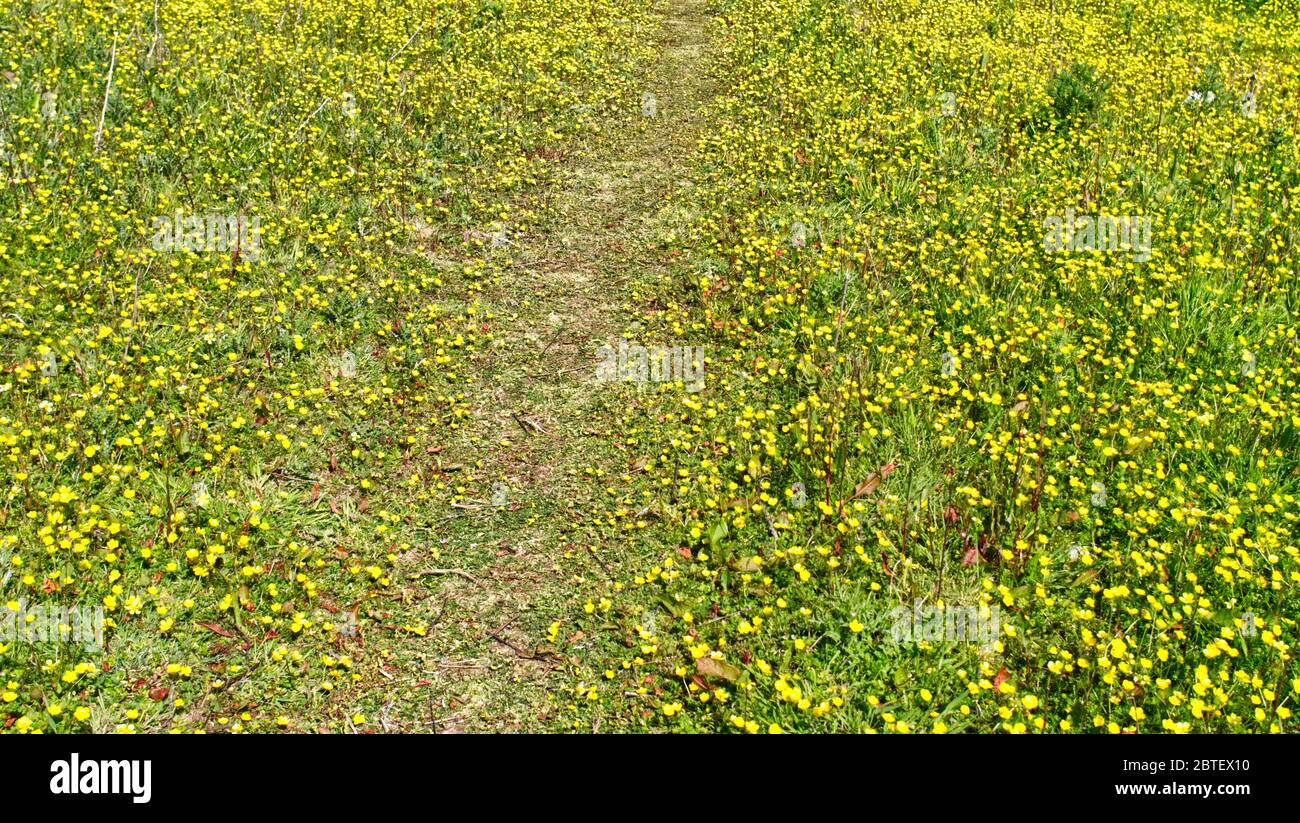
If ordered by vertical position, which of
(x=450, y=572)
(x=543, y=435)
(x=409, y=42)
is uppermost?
(x=409, y=42)

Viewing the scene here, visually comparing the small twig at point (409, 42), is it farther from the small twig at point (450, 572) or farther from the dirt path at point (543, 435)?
the small twig at point (450, 572)

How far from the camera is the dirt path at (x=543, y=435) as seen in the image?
508 centimetres

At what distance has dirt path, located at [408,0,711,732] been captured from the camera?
508cm

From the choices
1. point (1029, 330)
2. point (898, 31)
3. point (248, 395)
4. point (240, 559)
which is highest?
point (898, 31)

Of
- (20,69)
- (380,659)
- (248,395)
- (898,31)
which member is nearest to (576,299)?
(248,395)

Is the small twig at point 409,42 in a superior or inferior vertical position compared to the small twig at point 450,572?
superior

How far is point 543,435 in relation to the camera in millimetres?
6941

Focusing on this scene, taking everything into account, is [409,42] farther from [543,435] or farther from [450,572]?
[450,572]

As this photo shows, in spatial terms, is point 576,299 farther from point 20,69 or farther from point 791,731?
point 20,69

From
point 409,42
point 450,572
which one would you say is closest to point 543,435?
point 450,572

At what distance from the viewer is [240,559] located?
18.1 feet

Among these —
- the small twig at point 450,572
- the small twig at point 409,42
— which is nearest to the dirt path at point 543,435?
the small twig at point 450,572

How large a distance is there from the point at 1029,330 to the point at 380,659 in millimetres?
5818

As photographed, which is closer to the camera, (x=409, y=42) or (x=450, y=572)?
(x=450, y=572)
